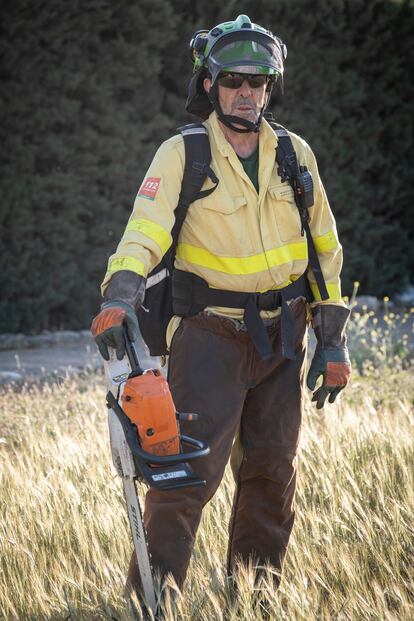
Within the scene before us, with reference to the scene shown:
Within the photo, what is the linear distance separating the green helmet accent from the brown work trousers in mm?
868

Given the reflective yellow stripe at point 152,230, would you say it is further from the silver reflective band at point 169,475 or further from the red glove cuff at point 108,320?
the silver reflective band at point 169,475

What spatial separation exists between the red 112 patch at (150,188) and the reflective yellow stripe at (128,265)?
0.80 feet

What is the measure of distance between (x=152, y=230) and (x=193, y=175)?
259mm

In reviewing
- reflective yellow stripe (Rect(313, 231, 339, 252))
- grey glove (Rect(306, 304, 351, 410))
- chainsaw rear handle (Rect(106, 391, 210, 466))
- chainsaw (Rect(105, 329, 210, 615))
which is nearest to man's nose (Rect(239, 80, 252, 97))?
reflective yellow stripe (Rect(313, 231, 339, 252))

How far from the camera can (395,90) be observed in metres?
11.9

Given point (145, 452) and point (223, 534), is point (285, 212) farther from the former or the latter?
point (223, 534)

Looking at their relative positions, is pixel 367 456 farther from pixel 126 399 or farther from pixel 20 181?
pixel 20 181

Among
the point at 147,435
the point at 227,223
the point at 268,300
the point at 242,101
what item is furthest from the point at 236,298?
the point at 147,435

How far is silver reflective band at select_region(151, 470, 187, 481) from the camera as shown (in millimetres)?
2990

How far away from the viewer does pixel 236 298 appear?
366 centimetres

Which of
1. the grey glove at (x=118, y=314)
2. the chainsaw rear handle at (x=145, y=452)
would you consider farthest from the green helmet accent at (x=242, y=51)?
the chainsaw rear handle at (x=145, y=452)

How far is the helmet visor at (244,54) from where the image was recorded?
3656 millimetres

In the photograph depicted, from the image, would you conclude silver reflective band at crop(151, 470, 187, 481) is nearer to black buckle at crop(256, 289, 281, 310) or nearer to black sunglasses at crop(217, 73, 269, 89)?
black buckle at crop(256, 289, 281, 310)

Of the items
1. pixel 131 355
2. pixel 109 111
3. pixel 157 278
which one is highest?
pixel 109 111
